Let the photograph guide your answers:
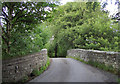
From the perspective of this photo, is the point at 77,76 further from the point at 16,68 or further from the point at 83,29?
the point at 83,29

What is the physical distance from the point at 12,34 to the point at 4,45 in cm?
79

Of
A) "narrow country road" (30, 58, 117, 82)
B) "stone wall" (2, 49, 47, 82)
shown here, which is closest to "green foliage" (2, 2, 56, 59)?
"stone wall" (2, 49, 47, 82)

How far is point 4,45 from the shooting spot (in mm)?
6258

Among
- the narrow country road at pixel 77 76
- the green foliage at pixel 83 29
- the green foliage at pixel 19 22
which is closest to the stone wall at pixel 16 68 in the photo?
the green foliage at pixel 19 22

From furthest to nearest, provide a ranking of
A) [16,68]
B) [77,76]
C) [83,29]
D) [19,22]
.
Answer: [83,29] → [19,22] → [77,76] → [16,68]

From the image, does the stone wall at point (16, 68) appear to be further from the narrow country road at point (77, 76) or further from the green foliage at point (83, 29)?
the green foliage at point (83, 29)

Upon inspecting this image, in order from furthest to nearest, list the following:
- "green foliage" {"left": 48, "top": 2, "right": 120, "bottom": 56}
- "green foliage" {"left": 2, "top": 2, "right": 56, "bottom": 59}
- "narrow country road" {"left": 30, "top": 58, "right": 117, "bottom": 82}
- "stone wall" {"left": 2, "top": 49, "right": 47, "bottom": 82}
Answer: "green foliage" {"left": 48, "top": 2, "right": 120, "bottom": 56} → "green foliage" {"left": 2, "top": 2, "right": 56, "bottom": 59} → "narrow country road" {"left": 30, "top": 58, "right": 117, "bottom": 82} → "stone wall" {"left": 2, "top": 49, "right": 47, "bottom": 82}

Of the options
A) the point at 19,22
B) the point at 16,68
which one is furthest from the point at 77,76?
the point at 19,22

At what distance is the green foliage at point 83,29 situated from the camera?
15.4 m

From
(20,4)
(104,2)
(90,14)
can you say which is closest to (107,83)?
(104,2)

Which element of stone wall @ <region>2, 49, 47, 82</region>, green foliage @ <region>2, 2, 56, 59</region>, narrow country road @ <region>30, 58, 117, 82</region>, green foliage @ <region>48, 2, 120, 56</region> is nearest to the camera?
stone wall @ <region>2, 49, 47, 82</region>

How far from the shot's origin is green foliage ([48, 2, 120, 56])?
15.4 metres

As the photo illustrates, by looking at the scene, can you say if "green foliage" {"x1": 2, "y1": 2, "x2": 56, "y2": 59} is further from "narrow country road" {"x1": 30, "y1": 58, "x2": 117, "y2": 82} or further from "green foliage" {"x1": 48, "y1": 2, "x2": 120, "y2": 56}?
"green foliage" {"x1": 48, "y1": 2, "x2": 120, "y2": 56}

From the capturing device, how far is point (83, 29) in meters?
17.9
